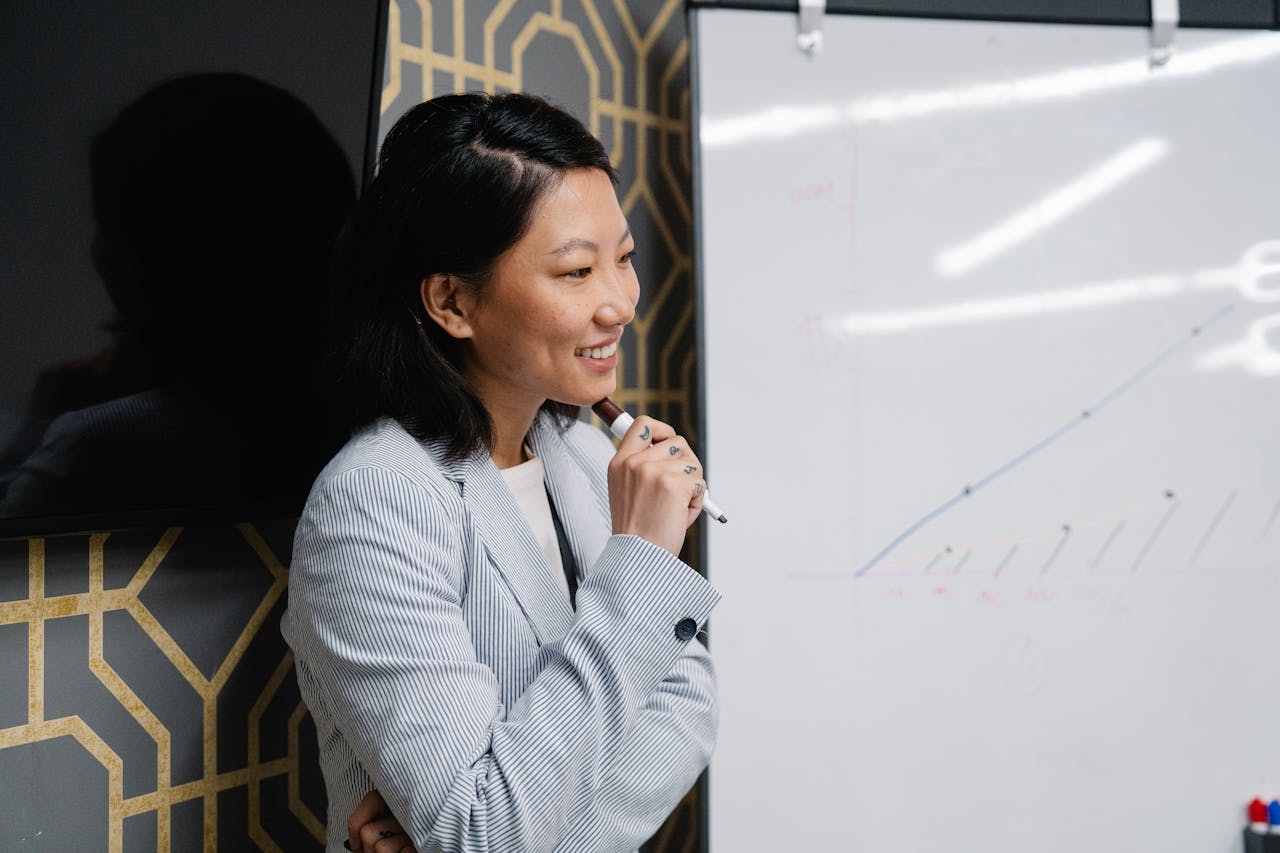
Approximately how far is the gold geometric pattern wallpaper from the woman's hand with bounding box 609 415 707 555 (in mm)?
494

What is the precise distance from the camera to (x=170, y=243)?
1.01 metres

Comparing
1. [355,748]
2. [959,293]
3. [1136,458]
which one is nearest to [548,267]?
[355,748]

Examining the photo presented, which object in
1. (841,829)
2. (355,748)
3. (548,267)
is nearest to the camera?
(355,748)

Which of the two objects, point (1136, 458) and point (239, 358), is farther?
point (1136, 458)

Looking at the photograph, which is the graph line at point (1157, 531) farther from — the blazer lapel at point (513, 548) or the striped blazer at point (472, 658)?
the blazer lapel at point (513, 548)

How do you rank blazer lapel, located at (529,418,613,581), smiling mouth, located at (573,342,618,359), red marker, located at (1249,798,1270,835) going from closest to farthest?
smiling mouth, located at (573,342,618,359)
blazer lapel, located at (529,418,613,581)
red marker, located at (1249,798,1270,835)

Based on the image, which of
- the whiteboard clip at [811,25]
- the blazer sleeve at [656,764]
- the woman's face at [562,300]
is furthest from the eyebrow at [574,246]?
the whiteboard clip at [811,25]

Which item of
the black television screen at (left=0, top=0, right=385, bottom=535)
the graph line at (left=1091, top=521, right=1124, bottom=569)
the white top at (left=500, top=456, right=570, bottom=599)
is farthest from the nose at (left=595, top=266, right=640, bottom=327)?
the graph line at (left=1091, top=521, right=1124, bottom=569)

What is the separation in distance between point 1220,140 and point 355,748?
1.54m

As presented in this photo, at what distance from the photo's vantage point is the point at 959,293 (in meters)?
1.52

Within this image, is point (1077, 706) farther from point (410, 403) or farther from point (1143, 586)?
point (410, 403)

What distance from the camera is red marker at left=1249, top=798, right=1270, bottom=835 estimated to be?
149 cm

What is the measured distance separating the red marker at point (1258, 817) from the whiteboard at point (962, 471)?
0.8 inches

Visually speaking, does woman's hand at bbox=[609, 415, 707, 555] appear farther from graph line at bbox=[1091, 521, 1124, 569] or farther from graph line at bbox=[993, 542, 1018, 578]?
graph line at bbox=[1091, 521, 1124, 569]
